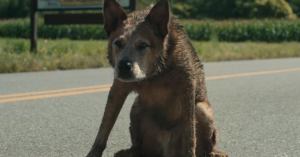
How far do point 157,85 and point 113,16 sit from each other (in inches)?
16.4

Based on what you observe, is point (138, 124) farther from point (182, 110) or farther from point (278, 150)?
point (278, 150)

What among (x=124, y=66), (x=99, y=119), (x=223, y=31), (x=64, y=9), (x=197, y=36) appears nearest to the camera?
(x=124, y=66)

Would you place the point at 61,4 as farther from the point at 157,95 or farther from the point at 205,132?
the point at 157,95

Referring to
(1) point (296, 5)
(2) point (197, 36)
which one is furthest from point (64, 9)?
(1) point (296, 5)

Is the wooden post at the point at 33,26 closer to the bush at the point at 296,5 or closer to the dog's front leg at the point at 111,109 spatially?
the dog's front leg at the point at 111,109

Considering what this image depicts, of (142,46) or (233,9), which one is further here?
(233,9)

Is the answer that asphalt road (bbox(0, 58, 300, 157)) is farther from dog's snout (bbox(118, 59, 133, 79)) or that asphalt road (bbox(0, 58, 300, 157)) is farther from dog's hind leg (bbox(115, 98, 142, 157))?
dog's snout (bbox(118, 59, 133, 79))

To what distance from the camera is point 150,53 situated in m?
3.24

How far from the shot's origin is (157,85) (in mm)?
3346

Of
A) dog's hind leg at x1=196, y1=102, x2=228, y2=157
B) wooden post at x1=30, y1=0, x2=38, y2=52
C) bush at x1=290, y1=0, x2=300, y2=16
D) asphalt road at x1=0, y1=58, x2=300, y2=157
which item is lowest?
bush at x1=290, y1=0, x2=300, y2=16

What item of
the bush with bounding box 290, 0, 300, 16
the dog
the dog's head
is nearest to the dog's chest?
the dog

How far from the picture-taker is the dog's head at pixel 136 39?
313 cm

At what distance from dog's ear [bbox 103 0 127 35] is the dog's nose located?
0.83 ft

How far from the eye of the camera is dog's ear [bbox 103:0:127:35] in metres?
3.30
